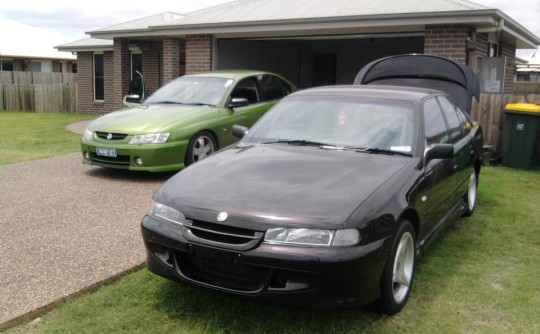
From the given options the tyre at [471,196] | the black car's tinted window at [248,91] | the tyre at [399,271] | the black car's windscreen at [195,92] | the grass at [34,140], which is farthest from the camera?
the grass at [34,140]

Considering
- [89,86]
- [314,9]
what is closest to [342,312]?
[314,9]

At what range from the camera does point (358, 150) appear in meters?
4.22

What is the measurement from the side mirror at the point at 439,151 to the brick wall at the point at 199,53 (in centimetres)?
990

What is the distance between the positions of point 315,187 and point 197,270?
0.92 m

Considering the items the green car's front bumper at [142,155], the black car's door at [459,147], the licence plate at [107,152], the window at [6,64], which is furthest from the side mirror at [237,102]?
the window at [6,64]

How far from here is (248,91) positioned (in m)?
9.20

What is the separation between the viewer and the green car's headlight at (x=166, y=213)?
11.2 feet

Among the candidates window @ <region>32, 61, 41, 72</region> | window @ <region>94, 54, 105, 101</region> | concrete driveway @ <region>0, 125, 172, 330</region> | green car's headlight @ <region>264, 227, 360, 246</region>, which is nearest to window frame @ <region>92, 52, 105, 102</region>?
window @ <region>94, 54, 105, 101</region>

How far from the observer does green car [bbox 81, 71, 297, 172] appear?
294 inches

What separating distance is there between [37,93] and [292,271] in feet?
74.1

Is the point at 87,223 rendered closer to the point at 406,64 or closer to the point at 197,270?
the point at 197,270

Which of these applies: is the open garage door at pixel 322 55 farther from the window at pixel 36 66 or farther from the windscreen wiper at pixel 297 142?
the window at pixel 36 66

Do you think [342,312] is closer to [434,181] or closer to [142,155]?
[434,181]

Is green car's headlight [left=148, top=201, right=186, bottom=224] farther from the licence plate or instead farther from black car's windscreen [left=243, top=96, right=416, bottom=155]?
the licence plate
